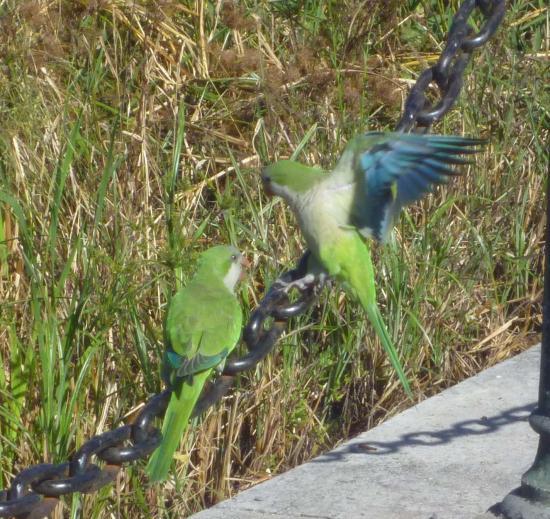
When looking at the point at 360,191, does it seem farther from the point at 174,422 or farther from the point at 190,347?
the point at 174,422

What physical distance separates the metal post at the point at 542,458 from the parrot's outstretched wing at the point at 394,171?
400mm

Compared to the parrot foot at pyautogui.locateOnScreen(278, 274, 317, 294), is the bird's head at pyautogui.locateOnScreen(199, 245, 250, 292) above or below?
above

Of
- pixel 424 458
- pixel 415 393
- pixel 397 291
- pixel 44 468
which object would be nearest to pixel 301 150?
pixel 397 291

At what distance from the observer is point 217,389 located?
281 centimetres

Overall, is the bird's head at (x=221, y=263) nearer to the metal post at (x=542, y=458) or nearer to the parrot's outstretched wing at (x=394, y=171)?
the parrot's outstretched wing at (x=394, y=171)

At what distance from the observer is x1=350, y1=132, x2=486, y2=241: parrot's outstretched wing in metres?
3.32

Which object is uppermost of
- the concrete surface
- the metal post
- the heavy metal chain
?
the heavy metal chain

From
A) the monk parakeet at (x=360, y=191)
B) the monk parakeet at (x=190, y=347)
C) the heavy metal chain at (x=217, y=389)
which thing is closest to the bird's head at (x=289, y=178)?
the monk parakeet at (x=360, y=191)

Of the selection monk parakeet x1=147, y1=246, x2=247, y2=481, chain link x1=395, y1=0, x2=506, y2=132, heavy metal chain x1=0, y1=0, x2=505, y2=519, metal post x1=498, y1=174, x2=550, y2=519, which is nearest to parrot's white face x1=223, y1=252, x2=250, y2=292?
monk parakeet x1=147, y1=246, x2=247, y2=481

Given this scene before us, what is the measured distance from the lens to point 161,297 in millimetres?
4633

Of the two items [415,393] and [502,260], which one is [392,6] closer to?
[502,260]

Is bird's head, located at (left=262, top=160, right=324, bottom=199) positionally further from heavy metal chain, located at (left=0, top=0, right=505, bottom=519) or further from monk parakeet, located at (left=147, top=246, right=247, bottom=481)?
monk parakeet, located at (left=147, top=246, right=247, bottom=481)

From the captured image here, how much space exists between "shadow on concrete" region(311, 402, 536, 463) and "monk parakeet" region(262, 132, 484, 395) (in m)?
0.30

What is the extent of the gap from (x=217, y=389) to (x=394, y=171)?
1075mm
